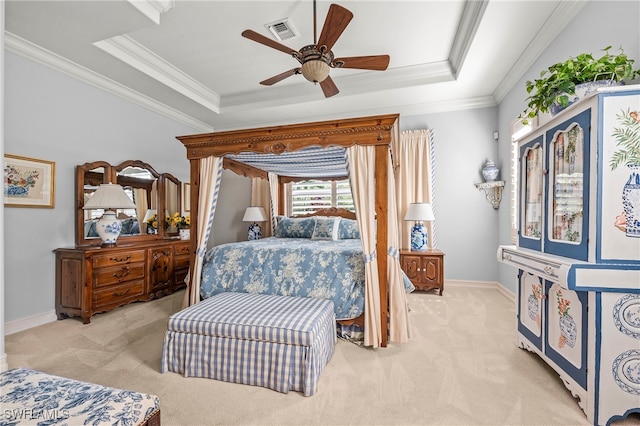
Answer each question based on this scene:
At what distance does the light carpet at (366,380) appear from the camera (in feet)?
5.61

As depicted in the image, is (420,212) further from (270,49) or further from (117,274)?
(117,274)

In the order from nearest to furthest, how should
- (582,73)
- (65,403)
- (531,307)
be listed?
(65,403) < (582,73) < (531,307)

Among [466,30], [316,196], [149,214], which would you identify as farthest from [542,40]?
[149,214]

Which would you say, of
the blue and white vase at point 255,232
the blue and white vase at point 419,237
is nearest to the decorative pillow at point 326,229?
the blue and white vase at point 419,237

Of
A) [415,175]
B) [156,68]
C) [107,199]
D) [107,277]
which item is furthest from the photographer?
[415,175]

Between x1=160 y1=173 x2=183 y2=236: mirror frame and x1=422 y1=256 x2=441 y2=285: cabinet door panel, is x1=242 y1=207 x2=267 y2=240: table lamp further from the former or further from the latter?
x1=422 y1=256 x2=441 y2=285: cabinet door panel

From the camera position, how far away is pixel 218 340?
2078mm

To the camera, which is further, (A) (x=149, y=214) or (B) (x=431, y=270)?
(A) (x=149, y=214)

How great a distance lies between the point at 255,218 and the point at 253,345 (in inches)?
128

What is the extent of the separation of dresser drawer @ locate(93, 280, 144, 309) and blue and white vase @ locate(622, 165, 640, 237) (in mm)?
4509

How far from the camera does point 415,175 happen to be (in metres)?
4.66

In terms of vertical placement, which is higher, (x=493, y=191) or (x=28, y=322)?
(x=493, y=191)

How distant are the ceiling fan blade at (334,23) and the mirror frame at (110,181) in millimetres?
3201

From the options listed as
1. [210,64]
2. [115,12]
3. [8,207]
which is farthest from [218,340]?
[210,64]
